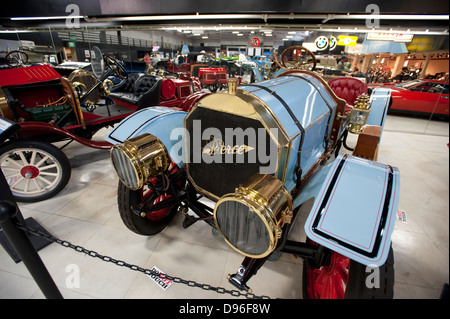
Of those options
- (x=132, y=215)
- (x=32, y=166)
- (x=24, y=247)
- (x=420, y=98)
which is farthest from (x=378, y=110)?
(x=420, y=98)

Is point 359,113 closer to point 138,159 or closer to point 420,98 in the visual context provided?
point 138,159

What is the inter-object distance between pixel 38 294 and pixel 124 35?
8942 mm

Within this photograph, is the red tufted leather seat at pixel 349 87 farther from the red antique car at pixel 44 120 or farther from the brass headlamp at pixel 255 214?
the brass headlamp at pixel 255 214

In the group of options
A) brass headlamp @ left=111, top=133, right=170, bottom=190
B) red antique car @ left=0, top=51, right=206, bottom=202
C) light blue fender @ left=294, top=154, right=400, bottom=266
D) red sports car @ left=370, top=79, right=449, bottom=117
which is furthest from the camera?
red sports car @ left=370, top=79, right=449, bottom=117

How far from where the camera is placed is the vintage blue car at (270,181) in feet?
3.38

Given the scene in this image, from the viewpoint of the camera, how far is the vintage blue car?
1030 mm

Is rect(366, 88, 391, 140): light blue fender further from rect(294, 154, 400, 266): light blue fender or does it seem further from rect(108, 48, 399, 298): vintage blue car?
rect(294, 154, 400, 266): light blue fender

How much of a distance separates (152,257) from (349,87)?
168 inches

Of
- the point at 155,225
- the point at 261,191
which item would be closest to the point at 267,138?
the point at 261,191

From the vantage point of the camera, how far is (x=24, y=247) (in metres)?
1.13

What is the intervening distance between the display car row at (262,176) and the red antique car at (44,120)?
0.9 inches

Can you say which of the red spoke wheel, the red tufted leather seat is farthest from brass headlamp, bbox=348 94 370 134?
the red spoke wheel

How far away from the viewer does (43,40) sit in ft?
25.3

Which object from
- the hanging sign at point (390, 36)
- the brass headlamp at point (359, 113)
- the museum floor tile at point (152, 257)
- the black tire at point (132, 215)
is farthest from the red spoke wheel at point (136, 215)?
the hanging sign at point (390, 36)
